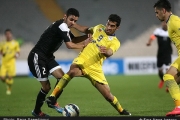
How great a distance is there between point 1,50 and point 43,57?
9.08 m

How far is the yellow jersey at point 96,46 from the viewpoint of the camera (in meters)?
8.65

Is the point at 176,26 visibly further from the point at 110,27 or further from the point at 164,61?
the point at 164,61

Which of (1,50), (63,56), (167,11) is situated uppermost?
(167,11)

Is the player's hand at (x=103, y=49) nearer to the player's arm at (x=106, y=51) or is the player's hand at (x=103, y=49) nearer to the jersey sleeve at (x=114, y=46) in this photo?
the player's arm at (x=106, y=51)

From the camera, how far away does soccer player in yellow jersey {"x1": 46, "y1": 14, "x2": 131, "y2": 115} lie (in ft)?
27.8

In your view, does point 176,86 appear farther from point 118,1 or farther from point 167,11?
point 118,1

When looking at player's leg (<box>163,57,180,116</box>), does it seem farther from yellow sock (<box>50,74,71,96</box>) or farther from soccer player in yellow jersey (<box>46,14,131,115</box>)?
yellow sock (<box>50,74,71,96</box>)

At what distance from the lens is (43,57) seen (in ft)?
28.0

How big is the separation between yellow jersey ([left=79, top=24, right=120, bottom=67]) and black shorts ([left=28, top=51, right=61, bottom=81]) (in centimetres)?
62

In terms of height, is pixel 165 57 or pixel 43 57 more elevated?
pixel 43 57

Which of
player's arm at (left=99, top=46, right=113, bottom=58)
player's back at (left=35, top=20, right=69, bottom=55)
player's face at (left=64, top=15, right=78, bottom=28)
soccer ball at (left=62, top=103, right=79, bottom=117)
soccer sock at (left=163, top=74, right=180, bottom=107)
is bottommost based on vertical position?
soccer ball at (left=62, top=103, right=79, bottom=117)

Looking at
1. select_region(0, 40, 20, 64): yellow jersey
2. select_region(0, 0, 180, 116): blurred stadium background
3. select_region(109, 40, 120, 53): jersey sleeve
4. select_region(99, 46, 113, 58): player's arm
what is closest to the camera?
select_region(99, 46, 113, 58): player's arm

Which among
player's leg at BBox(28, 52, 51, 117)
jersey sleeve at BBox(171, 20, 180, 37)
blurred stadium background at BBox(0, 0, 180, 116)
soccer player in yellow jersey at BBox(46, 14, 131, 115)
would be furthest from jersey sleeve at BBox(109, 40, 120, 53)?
blurred stadium background at BBox(0, 0, 180, 116)

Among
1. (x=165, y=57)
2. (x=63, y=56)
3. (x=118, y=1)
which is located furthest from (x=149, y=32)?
(x=165, y=57)
